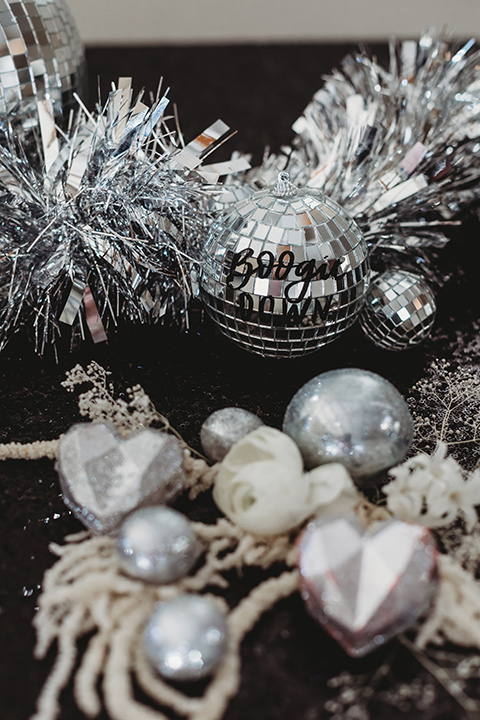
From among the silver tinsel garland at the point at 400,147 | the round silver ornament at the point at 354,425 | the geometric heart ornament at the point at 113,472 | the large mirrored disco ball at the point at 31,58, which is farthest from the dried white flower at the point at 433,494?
the large mirrored disco ball at the point at 31,58

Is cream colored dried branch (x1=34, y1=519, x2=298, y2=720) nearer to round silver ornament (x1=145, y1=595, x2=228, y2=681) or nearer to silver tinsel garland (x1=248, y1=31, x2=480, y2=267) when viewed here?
round silver ornament (x1=145, y1=595, x2=228, y2=681)

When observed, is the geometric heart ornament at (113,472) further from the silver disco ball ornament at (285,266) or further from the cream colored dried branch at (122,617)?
the silver disco ball ornament at (285,266)

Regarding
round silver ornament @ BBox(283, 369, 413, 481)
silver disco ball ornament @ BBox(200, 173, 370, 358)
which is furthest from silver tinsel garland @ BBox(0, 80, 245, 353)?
round silver ornament @ BBox(283, 369, 413, 481)

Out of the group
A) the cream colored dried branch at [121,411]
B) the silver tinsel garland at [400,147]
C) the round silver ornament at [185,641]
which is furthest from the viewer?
the silver tinsel garland at [400,147]

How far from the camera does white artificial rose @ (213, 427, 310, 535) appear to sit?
0.33 m

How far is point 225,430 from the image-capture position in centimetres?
39

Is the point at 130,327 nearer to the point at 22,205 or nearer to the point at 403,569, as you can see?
the point at 22,205

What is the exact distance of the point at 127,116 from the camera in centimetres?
44

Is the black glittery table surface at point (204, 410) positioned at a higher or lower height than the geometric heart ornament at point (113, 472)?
lower

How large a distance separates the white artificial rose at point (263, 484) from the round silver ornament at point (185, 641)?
0.19 feet

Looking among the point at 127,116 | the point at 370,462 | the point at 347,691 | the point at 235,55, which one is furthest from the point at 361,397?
the point at 235,55

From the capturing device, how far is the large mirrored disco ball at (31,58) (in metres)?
0.53

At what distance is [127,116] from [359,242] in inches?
7.2

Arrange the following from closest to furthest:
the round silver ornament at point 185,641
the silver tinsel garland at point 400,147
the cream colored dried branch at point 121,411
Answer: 1. the round silver ornament at point 185,641
2. the cream colored dried branch at point 121,411
3. the silver tinsel garland at point 400,147
